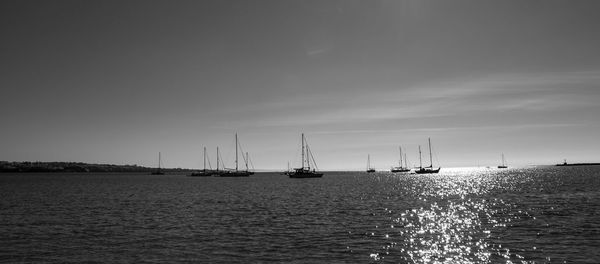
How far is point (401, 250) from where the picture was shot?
29375mm

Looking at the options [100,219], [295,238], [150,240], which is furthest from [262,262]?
[100,219]

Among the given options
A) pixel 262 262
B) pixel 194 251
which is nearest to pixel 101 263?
pixel 194 251

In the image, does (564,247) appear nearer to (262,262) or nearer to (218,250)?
(262,262)

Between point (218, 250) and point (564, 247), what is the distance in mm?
23531

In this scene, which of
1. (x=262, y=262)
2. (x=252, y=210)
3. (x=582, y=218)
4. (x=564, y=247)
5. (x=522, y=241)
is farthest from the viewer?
(x=252, y=210)

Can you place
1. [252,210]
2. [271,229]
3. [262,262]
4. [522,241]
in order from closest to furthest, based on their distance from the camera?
[262,262], [522,241], [271,229], [252,210]

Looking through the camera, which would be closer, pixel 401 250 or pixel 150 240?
pixel 401 250

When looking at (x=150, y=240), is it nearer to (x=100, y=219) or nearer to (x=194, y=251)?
(x=194, y=251)

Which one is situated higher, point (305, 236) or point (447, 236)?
point (305, 236)

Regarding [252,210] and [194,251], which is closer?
[194,251]

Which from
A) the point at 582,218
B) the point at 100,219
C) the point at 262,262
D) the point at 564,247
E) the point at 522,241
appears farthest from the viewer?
the point at 100,219

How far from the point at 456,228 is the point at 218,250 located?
22111 millimetres

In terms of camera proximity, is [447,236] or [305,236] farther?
[447,236]

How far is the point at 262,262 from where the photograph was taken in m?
25.8
